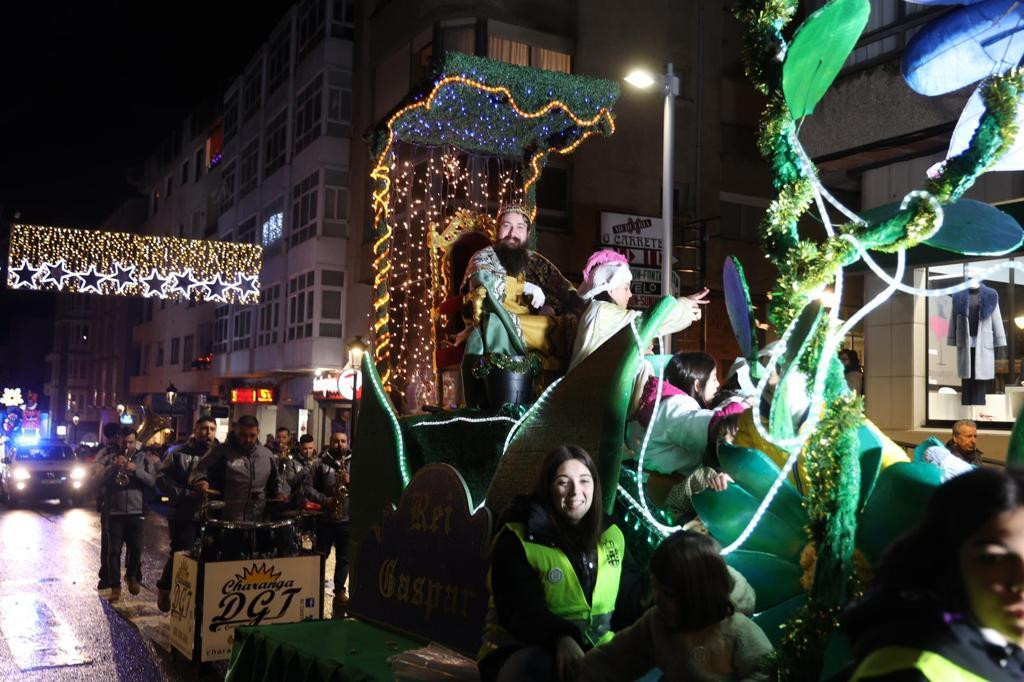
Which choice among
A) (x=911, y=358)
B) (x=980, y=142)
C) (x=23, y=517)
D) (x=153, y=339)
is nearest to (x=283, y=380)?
(x=23, y=517)

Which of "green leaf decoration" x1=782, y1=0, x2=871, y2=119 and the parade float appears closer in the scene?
the parade float

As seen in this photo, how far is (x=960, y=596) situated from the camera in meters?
1.74

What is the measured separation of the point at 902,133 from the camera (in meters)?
11.4

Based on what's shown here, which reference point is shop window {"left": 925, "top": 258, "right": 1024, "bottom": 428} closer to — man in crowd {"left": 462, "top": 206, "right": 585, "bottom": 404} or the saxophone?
man in crowd {"left": 462, "top": 206, "right": 585, "bottom": 404}

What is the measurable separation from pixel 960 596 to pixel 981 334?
34.4 ft

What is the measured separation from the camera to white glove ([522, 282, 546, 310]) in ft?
24.0

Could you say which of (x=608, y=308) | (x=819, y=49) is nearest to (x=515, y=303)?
(x=608, y=308)

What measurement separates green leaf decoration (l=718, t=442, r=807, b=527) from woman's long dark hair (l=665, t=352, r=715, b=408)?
0.99 metres

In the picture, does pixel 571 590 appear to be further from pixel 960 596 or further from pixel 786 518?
pixel 960 596

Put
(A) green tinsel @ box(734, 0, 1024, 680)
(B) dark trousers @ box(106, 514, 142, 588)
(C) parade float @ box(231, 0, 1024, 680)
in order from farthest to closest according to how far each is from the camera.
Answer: (B) dark trousers @ box(106, 514, 142, 588)
(C) parade float @ box(231, 0, 1024, 680)
(A) green tinsel @ box(734, 0, 1024, 680)

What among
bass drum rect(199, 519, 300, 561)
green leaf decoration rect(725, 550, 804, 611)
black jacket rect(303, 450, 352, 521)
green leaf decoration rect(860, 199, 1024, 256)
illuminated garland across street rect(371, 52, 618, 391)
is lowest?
bass drum rect(199, 519, 300, 561)

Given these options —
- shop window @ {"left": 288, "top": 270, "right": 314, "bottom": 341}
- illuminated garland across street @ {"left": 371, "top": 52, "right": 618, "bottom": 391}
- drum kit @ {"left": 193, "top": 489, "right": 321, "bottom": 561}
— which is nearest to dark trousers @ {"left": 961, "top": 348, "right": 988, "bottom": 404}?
illuminated garland across street @ {"left": 371, "top": 52, "right": 618, "bottom": 391}

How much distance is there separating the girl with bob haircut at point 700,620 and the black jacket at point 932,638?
1.33 meters

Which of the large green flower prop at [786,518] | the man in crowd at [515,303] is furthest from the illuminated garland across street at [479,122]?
the large green flower prop at [786,518]
